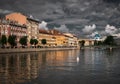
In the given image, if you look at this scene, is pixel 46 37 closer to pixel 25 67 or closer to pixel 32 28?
A: pixel 32 28

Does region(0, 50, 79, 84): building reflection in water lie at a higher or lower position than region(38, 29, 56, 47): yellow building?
lower

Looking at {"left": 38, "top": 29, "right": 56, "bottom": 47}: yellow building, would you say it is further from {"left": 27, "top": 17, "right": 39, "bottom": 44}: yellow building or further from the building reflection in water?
the building reflection in water

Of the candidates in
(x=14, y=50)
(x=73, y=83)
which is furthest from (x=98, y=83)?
(x=14, y=50)

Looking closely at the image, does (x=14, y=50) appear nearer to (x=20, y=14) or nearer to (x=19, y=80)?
(x=20, y=14)

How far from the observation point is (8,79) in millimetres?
27609

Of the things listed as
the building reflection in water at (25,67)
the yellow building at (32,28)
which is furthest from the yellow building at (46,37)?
the building reflection in water at (25,67)

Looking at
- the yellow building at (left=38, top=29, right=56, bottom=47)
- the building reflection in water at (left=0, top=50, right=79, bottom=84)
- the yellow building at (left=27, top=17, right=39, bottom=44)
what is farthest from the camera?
the yellow building at (left=38, top=29, right=56, bottom=47)

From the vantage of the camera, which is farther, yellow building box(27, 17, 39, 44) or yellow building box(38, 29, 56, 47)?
yellow building box(38, 29, 56, 47)

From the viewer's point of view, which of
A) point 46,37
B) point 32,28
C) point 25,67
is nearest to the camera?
point 25,67

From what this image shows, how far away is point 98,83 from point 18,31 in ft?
342

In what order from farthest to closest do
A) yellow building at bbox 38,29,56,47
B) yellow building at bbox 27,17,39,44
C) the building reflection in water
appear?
yellow building at bbox 38,29,56,47, yellow building at bbox 27,17,39,44, the building reflection in water

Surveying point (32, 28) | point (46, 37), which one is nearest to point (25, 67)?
point (32, 28)

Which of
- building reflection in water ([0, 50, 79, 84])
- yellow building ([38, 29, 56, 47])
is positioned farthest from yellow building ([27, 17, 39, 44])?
building reflection in water ([0, 50, 79, 84])

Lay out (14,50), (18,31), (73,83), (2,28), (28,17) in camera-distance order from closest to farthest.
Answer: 1. (73,83)
2. (14,50)
3. (2,28)
4. (18,31)
5. (28,17)
